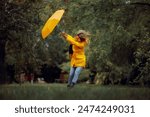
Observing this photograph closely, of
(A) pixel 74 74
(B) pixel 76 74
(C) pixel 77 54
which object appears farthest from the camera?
(A) pixel 74 74

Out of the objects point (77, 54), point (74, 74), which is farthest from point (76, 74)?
point (77, 54)

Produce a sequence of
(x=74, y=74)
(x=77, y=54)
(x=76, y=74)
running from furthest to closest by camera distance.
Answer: (x=74, y=74), (x=77, y=54), (x=76, y=74)

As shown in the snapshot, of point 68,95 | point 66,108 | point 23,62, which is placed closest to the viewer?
point 66,108

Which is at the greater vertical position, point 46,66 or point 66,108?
point 66,108

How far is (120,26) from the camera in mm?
24328

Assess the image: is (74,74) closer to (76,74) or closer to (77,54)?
(76,74)

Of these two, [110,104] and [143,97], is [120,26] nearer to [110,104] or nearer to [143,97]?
[143,97]

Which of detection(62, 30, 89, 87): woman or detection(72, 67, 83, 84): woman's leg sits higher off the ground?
detection(62, 30, 89, 87): woman

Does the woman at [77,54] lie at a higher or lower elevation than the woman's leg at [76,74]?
higher

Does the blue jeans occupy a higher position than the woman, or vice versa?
the woman

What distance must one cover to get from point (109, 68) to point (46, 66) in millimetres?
26594

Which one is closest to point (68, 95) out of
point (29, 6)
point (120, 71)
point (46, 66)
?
point (29, 6)

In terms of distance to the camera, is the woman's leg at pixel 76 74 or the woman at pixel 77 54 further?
the woman's leg at pixel 76 74

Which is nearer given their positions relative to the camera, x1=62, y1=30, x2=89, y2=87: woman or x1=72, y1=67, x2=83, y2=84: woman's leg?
x1=62, y1=30, x2=89, y2=87: woman
